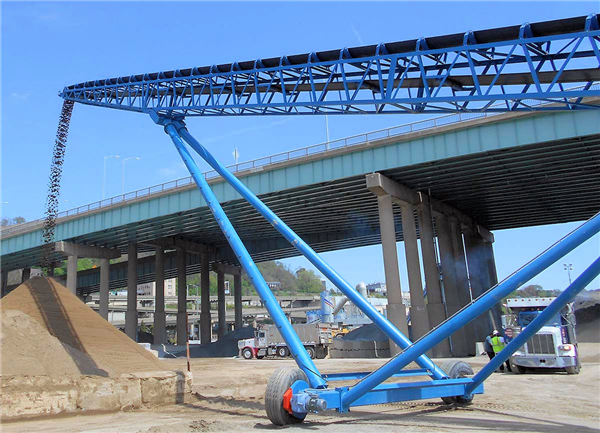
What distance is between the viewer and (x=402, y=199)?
39.0 m

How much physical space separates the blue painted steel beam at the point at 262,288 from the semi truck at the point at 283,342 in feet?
81.6

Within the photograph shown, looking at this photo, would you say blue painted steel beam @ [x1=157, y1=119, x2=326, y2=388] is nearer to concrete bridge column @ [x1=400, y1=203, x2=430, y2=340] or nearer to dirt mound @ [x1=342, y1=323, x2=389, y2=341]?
concrete bridge column @ [x1=400, y1=203, x2=430, y2=340]

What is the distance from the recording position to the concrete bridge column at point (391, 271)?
116 ft

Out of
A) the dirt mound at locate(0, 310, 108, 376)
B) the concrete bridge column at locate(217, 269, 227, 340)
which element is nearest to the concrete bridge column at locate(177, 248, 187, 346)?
the concrete bridge column at locate(217, 269, 227, 340)

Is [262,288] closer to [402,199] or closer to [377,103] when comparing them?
[377,103]

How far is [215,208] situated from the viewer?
17016 millimetres

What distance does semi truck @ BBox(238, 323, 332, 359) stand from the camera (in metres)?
41.6

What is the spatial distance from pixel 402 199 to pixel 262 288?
2624cm

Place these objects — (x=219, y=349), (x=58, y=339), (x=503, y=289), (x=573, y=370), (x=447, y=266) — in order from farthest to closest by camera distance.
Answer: (x=219, y=349), (x=447, y=266), (x=573, y=370), (x=58, y=339), (x=503, y=289)

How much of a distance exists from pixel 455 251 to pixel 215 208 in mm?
34900

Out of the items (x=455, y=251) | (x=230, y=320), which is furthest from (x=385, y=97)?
(x=230, y=320)

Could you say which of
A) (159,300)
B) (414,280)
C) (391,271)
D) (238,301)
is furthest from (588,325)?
(238,301)

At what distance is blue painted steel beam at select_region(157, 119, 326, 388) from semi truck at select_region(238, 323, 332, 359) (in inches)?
979

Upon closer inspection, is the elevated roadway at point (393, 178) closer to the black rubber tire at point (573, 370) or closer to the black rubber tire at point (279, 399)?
the black rubber tire at point (573, 370)
